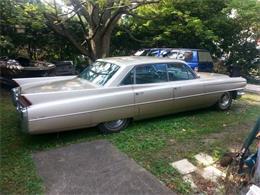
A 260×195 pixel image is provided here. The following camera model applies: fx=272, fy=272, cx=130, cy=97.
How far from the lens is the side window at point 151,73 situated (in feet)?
17.7

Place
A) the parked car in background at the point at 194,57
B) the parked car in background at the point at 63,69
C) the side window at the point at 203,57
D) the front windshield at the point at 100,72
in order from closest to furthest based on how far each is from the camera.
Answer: the front windshield at the point at 100,72
the parked car in background at the point at 63,69
the parked car in background at the point at 194,57
the side window at the point at 203,57

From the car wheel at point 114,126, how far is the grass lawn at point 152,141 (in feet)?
0.38

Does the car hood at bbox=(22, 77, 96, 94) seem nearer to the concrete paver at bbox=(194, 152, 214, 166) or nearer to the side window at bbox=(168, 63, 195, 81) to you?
the side window at bbox=(168, 63, 195, 81)

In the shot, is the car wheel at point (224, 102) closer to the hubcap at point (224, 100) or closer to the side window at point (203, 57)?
the hubcap at point (224, 100)

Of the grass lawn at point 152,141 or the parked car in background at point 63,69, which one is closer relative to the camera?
the grass lawn at point 152,141

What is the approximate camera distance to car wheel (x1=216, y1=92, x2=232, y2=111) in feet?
22.1

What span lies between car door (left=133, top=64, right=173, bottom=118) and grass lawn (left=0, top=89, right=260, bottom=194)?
335mm

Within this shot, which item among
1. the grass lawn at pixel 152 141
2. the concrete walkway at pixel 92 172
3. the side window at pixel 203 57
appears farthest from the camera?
the side window at pixel 203 57

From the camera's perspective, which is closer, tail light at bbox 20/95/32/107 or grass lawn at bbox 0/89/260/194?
grass lawn at bbox 0/89/260/194

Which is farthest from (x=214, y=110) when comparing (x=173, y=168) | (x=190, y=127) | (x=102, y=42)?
(x=102, y=42)

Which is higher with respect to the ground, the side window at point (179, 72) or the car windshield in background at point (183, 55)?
the side window at point (179, 72)

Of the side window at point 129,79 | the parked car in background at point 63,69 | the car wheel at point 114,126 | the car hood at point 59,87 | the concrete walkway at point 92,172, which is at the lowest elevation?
the concrete walkway at point 92,172

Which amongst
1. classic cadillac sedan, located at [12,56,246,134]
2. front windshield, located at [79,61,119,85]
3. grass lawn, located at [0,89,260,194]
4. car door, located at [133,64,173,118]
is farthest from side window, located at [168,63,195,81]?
front windshield, located at [79,61,119,85]

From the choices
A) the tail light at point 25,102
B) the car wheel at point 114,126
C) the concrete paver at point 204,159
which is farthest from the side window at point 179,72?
the tail light at point 25,102
